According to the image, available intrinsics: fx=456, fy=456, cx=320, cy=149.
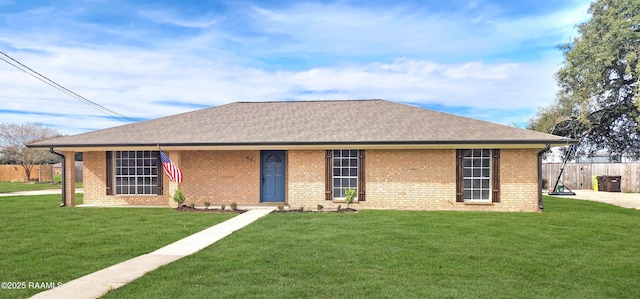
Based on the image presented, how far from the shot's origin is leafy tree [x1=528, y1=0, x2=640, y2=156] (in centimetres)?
2697

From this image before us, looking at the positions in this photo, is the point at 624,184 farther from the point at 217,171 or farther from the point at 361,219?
the point at 217,171

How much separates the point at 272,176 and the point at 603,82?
77.8 feet

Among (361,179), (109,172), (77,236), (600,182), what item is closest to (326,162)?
(361,179)

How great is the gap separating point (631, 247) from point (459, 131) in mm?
7207

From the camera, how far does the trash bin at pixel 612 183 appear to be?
1069 inches

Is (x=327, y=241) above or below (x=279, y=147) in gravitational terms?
below

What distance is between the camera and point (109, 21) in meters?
17.0

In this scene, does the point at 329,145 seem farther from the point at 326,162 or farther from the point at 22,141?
the point at 22,141

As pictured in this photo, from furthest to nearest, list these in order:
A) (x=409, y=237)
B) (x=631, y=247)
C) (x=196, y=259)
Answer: (x=409, y=237), (x=631, y=247), (x=196, y=259)

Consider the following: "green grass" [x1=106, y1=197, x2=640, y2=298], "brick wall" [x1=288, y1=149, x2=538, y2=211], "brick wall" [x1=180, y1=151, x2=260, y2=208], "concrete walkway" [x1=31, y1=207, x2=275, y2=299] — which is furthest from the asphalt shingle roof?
"concrete walkway" [x1=31, y1=207, x2=275, y2=299]

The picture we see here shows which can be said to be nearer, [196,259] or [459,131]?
[196,259]

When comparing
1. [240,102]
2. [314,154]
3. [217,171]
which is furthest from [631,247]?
[240,102]

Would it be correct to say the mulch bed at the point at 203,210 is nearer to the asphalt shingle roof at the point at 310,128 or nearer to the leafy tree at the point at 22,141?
the asphalt shingle roof at the point at 310,128

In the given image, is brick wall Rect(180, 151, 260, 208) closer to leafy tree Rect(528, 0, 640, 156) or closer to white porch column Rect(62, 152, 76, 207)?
white porch column Rect(62, 152, 76, 207)
